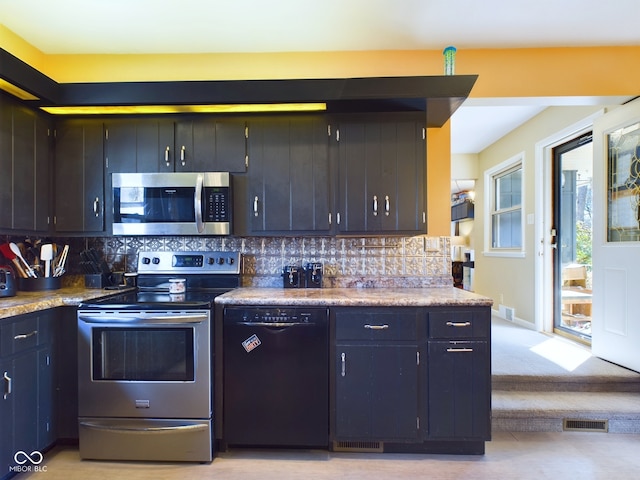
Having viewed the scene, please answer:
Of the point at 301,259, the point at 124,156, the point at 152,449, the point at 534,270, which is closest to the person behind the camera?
the point at 152,449

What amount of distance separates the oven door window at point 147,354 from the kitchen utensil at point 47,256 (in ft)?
2.41

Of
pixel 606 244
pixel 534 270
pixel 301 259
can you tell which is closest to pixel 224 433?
pixel 301 259

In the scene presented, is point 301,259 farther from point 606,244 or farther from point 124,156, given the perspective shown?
point 606,244

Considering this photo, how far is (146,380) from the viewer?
76.2 inches

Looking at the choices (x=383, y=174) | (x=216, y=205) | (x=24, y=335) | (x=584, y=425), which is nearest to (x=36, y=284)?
(x=24, y=335)

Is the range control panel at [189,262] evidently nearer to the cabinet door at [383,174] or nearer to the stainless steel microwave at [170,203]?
the stainless steel microwave at [170,203]

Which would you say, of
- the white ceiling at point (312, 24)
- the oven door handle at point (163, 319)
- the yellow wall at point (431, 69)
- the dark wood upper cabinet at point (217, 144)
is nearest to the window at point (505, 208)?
Result: the yellow wall at point (431, 69)

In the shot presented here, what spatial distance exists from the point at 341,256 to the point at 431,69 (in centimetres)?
153

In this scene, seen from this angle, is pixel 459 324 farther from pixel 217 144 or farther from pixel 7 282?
pixel 7 282

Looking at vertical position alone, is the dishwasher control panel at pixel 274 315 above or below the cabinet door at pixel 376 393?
above

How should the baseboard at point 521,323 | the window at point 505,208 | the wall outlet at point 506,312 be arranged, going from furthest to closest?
the wall outlet at point 506,312 → the window at point 505,208 → the baseboard at point 521,323

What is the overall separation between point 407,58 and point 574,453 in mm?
2789

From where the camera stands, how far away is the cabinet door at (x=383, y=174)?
2309 millimetres

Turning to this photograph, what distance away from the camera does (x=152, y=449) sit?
6.35 ft
